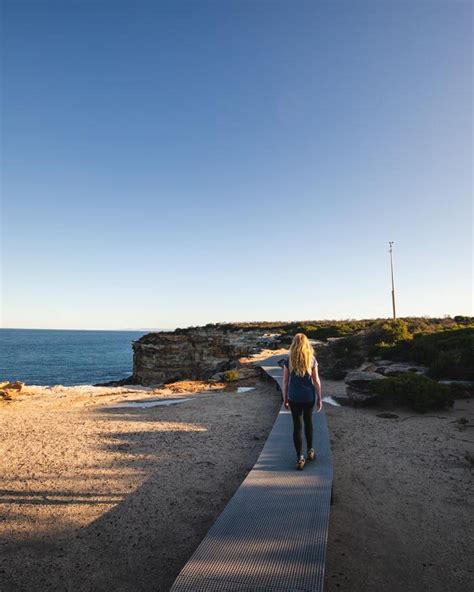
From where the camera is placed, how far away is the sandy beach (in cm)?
385

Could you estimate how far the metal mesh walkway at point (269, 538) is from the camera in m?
3.17

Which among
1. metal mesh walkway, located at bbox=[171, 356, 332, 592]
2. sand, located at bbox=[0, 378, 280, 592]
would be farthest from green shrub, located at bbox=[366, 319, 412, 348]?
metal mesh walkway, located at bbox=[171, 356, 332, 592]

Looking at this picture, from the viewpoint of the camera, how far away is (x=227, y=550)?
11.8ft

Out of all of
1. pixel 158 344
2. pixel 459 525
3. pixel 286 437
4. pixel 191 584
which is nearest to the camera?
pixel 191 584

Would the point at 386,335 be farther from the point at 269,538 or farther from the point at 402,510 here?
the point at 269,538

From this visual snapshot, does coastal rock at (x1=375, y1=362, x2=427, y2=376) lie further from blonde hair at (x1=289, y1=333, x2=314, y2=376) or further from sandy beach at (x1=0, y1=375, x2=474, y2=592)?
blonde hair at (x1=289, y1=333, x2=314, y2=376)

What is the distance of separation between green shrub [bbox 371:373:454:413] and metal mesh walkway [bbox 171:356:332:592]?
5954mm

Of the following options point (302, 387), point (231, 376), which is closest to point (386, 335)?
point (231, 376)

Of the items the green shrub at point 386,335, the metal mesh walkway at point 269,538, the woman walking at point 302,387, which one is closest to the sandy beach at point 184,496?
the metal mesh walkway at point 269,538

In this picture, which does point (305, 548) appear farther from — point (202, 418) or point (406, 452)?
point (202, 418)

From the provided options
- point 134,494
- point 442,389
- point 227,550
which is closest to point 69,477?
point 134,494

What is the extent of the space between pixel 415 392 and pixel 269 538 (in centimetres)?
843

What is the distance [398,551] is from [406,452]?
3596 mm

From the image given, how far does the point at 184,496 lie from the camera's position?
551 centimetres
